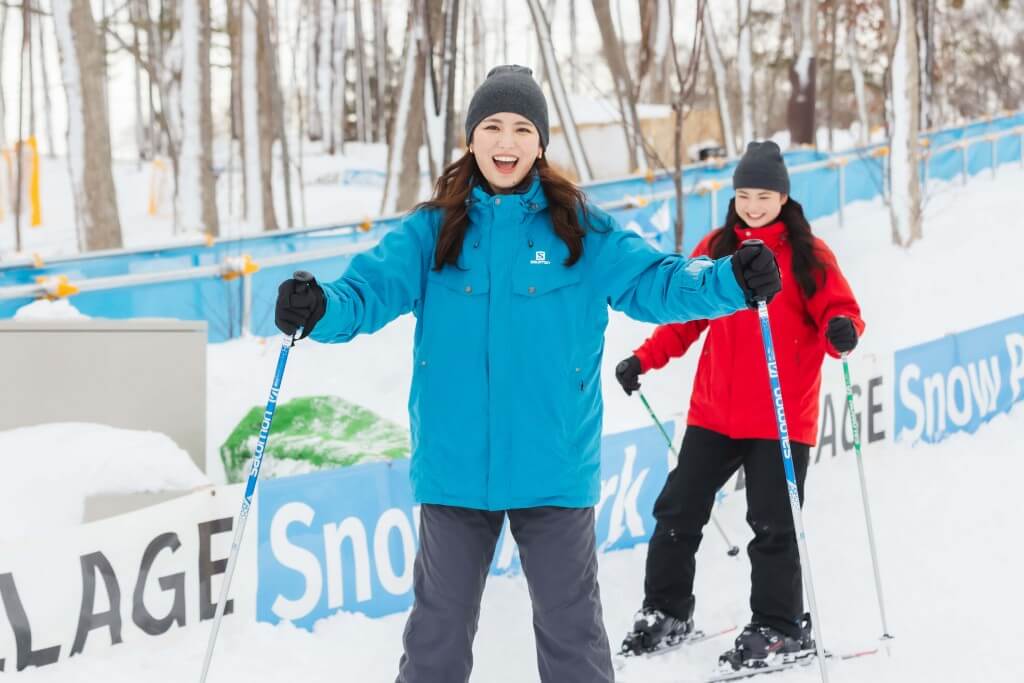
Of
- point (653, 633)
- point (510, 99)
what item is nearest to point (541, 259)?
point (510, 99)

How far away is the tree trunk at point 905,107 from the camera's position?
13469 mm

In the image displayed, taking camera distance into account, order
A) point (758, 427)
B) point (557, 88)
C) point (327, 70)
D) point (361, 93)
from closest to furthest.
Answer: point (758, 427) < point (557, 88) < point (327, 70) < point (361, 93)

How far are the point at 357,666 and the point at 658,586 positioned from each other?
42.4 inches

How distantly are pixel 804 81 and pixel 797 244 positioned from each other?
15967 mm

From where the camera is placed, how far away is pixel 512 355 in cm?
249

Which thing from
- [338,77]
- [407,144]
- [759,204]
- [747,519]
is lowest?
[747,519]

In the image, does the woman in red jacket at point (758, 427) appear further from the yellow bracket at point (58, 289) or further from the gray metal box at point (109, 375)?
the yellow bracket at point (58, 289)

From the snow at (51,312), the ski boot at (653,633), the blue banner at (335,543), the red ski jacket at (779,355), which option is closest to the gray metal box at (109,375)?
the snow at (51,312)

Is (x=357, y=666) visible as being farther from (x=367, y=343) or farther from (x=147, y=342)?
(x=367, y=343)

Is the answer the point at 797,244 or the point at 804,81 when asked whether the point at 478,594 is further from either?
the point at 804,81

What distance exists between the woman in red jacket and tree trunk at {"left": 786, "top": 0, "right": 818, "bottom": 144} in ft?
51.5

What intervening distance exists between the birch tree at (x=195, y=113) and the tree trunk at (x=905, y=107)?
30.6 feet

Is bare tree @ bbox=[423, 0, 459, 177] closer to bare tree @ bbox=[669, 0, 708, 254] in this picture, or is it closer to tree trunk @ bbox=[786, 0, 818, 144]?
bare tree @ bbox=[669, 0, 708, 254]

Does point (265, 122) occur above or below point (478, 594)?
above
